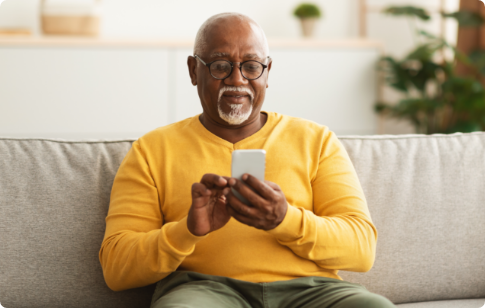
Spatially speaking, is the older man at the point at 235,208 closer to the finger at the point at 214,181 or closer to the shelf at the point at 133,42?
the finger at the point at 214,181

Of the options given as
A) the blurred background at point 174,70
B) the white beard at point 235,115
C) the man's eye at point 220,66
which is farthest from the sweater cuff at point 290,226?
the blurred background at point 174,70

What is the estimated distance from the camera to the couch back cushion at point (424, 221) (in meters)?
1.47

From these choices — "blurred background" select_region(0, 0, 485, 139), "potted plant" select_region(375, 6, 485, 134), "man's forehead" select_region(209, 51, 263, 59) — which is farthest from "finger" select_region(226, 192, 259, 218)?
"potted plant" select_region(375, 6, 485, 134)

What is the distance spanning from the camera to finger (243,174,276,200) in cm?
105

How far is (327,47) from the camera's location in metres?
3.50

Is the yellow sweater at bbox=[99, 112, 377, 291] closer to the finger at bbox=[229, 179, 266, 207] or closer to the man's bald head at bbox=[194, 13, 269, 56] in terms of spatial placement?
the finger at bbox=[229, 179, 266, 207]

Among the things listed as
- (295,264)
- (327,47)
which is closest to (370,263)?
(295,264)

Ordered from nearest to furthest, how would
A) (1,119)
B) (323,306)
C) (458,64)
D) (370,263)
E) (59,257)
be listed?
(323,306) < (370,263) < (59,257) < (1,119) < (458,64)

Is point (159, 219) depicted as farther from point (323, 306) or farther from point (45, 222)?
point (323, 306)

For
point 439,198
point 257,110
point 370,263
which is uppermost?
point 257,110

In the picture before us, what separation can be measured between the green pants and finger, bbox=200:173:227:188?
255 millimetres

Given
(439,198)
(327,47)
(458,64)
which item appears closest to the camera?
(439,198)

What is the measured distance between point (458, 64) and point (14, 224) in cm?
346

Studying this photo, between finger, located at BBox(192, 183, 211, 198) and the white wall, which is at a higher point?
the white wall
